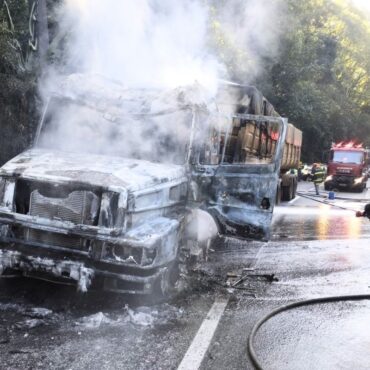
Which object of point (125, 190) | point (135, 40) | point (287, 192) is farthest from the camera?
point (287, 192)

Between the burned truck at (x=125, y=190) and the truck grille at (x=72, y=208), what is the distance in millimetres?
10

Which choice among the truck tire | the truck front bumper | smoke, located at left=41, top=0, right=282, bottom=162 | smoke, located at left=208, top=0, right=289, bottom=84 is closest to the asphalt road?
the truck front bumper

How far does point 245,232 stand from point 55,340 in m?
3.31

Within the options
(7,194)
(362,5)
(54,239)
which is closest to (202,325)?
(54,239)

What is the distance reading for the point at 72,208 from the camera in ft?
16.4

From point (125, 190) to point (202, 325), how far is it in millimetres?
1507

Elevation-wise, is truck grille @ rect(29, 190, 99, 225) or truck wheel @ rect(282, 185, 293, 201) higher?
truck grille @ rect(29, 190, 99, 225)

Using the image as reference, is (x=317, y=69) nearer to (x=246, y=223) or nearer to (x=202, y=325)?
(x=246, y=223)

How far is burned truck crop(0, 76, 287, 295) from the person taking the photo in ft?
16.0

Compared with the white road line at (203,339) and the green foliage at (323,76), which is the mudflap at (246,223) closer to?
the white road line at (203,339)

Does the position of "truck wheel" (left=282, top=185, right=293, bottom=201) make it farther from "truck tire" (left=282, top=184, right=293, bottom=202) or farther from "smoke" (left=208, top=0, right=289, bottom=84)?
"smoke" (left=208, top=0, right=289, bottom=84)

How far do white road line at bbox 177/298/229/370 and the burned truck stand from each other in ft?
1.98

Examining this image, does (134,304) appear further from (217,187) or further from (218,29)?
(218,29)

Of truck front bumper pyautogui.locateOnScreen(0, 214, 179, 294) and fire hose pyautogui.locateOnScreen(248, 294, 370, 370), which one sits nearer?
fire hose pyautogui.locateOnScreen(248, 294, 370, 370)
